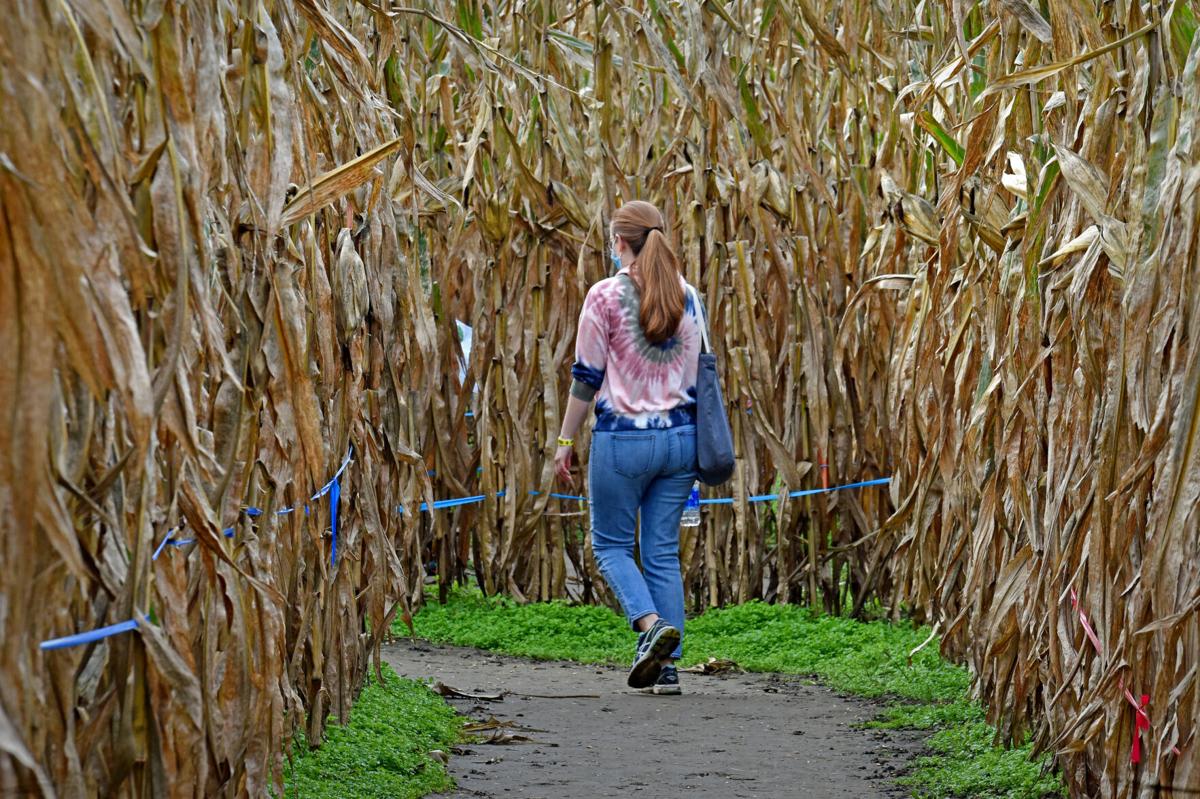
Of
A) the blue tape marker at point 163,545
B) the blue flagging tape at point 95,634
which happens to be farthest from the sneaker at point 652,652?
the blue flagging tape at point 95,634

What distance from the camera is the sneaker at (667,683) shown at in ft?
19.5

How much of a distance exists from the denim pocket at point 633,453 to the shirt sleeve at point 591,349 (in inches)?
8.4

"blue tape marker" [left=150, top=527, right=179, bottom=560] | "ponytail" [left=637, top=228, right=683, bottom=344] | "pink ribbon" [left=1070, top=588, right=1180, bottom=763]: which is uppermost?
"ponytail" [left=637, top=228, right=683, bottom=344]

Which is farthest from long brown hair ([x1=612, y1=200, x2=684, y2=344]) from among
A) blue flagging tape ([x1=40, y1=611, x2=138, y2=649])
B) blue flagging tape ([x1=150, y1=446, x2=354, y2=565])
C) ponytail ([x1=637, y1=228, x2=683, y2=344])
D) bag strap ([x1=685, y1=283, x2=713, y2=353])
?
blue flagging tape ([x1=40, y1=611, x2=138, y2=649])

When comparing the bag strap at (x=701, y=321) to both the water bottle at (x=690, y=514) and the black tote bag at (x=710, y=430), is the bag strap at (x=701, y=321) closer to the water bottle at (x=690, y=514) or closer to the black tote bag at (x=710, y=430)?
the black tote bag at (x=710, y=430)

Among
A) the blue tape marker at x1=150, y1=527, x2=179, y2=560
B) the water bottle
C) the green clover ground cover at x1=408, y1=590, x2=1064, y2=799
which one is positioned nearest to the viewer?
the blue tape marker at x1=150, y1=527, x2=179, y2=560

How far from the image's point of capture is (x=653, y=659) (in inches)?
Answer: 231

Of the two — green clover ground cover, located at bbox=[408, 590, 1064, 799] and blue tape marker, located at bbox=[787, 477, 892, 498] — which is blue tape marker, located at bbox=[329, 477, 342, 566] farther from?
blue tape marker, located at bbox=[787, 477, 892, 498]

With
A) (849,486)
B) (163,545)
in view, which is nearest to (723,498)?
(849,486)

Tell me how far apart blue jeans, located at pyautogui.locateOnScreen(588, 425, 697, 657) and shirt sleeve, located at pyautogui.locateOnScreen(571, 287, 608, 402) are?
0.60 ft

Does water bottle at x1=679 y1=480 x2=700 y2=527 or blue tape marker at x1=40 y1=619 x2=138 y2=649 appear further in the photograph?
water bottle at x1=679 y1=480 x2=700 y2=527

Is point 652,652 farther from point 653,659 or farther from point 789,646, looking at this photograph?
point 789,646

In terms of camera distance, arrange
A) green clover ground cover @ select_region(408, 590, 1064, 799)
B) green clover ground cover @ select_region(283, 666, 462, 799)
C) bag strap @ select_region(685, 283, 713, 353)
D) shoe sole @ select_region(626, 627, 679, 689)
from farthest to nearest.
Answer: bag strap @ select_region(685, 283, 713, 353) < shoe sole @ select_region(626, 627, 679, 689) < green clover ground cover @ select_region(408, 590, 1064, 799) < green clover ground cover @ select_region(283, 666, 462, 799)

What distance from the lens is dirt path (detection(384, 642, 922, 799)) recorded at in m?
4.52
